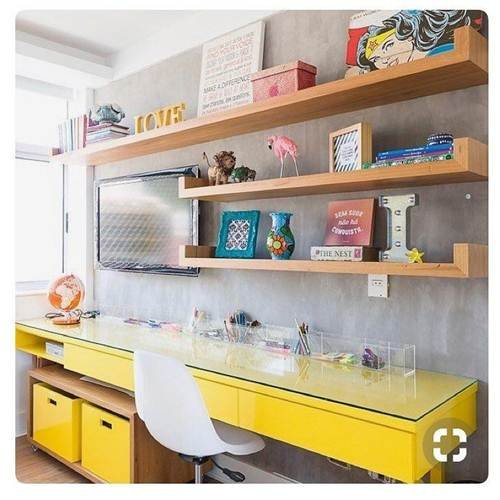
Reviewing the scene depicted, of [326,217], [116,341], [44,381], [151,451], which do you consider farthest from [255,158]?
[44,381]

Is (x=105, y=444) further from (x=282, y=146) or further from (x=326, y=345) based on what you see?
(x=282, y=146)

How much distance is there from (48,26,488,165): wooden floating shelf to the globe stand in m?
1.04

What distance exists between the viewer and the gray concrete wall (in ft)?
5.66

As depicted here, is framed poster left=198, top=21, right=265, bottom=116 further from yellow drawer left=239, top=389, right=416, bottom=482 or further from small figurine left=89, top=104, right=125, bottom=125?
yellow drawer left=239, top=389, right=416, bottom=482

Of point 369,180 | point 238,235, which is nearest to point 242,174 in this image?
point 238,235

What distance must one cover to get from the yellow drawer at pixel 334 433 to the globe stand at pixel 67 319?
1558mm

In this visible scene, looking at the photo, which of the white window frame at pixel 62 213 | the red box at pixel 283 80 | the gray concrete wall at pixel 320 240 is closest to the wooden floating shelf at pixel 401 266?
the gray concrete wall at pixel 320 240

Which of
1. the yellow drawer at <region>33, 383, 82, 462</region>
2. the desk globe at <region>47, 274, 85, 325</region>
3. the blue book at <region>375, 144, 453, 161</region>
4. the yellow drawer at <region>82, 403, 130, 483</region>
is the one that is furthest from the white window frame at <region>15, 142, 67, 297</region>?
the blue book at <region>375, 144, 453, 161</region>

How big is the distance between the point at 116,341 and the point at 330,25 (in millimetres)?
1680

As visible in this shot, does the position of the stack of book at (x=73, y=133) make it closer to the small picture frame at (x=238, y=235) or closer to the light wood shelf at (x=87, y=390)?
the small picture frame at (x=238, y=235)

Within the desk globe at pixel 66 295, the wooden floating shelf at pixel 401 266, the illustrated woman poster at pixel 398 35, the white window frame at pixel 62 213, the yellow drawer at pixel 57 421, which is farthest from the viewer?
the white window frame at pixel 62 213

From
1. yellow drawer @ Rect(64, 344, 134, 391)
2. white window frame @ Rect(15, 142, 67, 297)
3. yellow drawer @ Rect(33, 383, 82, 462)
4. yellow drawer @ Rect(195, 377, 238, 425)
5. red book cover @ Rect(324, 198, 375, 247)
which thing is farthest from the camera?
white window frame @ Rect(15, 142, 67, 297)

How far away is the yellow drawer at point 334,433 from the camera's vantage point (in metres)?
1.38

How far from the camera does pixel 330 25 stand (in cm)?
210
